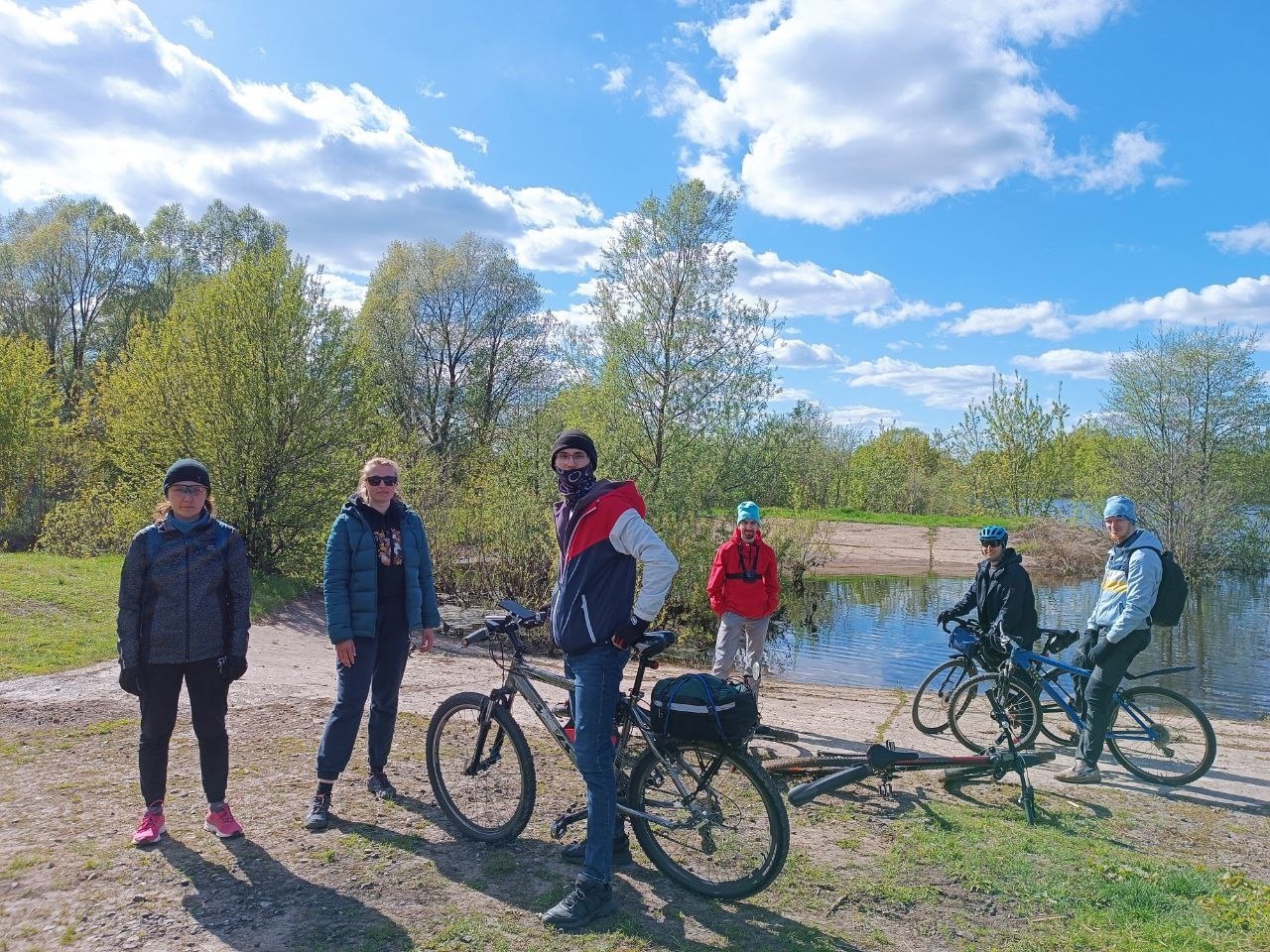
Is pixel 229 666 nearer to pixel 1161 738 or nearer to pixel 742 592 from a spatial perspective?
pixel 742 592

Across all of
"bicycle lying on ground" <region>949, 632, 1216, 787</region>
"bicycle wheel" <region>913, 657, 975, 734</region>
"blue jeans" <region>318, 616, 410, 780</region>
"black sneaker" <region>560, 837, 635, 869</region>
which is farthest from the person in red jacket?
"black sneaker" <region>560, 837, 635, 869</region>

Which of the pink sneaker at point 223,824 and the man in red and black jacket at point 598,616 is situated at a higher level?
the man in red and black jacket at point 598,616

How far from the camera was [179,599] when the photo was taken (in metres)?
4.07

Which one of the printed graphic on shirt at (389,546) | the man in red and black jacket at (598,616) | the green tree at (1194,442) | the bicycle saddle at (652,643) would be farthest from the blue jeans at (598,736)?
A: the green tree at (1194,442)

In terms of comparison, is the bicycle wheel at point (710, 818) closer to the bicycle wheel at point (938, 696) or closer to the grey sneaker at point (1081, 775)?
the grey sneaker at point (1081, 775)

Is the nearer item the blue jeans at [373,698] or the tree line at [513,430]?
the blue jeans at [373,698]

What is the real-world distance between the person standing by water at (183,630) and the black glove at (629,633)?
188 centimetres

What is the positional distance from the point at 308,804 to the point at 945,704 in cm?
557

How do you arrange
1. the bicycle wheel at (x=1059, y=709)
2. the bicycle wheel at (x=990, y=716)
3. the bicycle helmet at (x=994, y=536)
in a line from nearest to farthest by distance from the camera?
the bicycle wheel at (x=1059, y=709) → the bicycle wheel at (x=990, y=716) → the bicycle helmet at (x=994, y=536)

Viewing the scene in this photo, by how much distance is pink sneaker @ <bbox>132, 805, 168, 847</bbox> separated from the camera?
158 inches

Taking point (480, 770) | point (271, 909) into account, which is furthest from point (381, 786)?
point (271, 909)

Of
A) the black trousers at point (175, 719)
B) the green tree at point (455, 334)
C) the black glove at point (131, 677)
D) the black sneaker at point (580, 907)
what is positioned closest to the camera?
the black sneaker at point (580, 907)

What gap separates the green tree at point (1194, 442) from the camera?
2505 cm

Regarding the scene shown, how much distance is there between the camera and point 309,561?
54.9 ft
